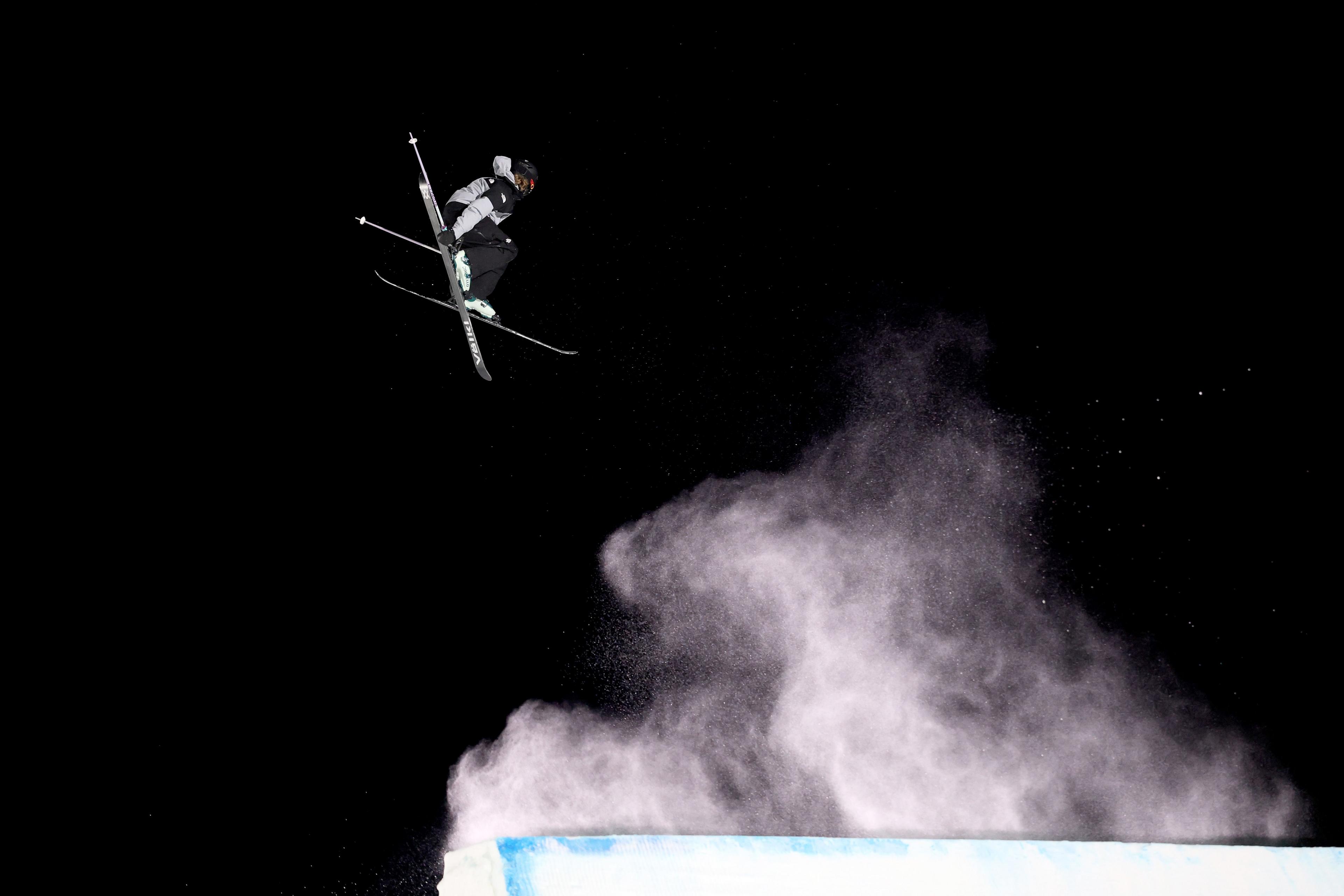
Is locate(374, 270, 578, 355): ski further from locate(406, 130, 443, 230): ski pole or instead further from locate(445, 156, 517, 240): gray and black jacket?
locate(445, 156, 517, 240): gray and black jacket

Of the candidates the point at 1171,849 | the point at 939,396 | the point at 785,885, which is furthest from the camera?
the point at 939,396

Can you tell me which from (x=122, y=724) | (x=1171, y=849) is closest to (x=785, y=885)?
(x=1171, y=849)

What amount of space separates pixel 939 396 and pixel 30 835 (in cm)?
621

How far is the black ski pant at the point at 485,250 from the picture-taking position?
525cm

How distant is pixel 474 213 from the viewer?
517 cm

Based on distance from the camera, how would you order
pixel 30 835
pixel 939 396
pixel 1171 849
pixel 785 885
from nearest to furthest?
pixel 785 885, pixel 1171 849, pixel 30 835, pixel 939 396

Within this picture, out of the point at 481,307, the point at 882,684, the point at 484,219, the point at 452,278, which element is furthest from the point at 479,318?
the point at 882,684

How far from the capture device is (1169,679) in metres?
5.49

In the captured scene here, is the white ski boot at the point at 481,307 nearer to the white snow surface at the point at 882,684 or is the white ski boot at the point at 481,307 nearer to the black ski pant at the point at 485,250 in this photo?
the black ski pant at the point at 485,250

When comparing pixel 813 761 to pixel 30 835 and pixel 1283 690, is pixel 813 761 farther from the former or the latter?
pixel 30 835

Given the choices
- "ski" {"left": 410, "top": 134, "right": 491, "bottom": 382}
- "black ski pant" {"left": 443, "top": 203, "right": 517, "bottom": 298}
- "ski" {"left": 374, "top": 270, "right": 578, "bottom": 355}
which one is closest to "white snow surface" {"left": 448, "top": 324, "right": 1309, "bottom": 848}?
"ski" {"left": 374, "top": 270, "right": 578, "bottom": 355}

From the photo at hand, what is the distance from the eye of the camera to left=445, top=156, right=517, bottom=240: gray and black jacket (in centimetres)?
512

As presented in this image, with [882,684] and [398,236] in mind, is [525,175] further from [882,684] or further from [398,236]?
[882,684]

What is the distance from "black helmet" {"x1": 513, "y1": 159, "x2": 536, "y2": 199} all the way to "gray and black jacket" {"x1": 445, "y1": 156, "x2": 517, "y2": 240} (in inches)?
0.9
